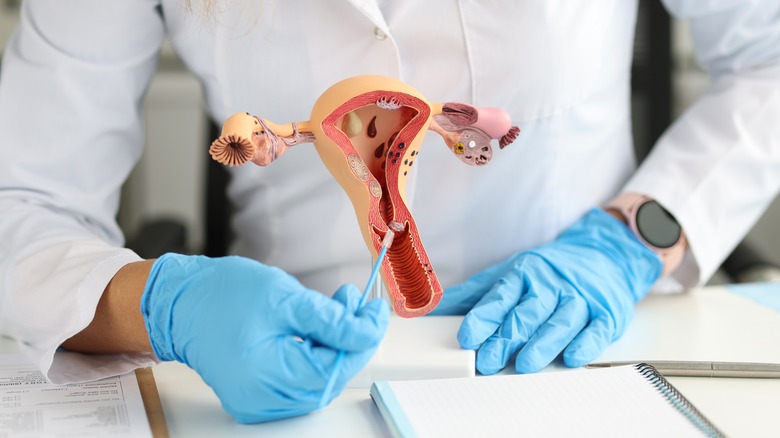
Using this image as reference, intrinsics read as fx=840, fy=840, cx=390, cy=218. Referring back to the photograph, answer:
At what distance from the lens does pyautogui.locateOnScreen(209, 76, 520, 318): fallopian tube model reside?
710 mm

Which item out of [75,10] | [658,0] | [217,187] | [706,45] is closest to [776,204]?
[658,0]

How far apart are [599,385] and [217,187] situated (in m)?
0.93

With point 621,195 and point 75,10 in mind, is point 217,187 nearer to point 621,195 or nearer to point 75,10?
point 75,10

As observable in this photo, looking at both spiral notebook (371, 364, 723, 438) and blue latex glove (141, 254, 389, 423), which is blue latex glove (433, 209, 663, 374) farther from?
blue latex glove (141, 254, 389, 423)

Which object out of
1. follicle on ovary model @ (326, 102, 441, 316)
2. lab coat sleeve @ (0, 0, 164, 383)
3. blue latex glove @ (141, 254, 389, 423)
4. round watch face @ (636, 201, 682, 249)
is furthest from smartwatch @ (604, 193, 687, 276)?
lab coat sleeve @ (0, 0, 164, 383)

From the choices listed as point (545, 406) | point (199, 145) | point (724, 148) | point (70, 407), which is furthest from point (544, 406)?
point (199, 145)

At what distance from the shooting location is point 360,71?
2.98ft

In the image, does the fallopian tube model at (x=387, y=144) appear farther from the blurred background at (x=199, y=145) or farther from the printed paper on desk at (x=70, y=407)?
the blurred background at (x=199, y=145)

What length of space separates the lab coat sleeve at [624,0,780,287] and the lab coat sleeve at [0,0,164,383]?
0.62 m

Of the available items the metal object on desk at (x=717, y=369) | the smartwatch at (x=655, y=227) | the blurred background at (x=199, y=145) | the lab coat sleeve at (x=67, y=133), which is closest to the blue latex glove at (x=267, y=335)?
the lab coat sleeve at (x=67, y=133)

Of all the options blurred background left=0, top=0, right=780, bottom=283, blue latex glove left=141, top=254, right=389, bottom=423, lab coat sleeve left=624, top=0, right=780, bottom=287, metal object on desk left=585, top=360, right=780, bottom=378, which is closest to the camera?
blue latex glove left=141, top=254, right=389, bottom=423

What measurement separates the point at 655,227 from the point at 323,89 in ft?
1.39

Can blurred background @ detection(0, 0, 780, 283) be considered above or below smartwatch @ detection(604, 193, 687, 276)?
below

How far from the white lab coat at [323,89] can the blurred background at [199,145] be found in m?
0.35
